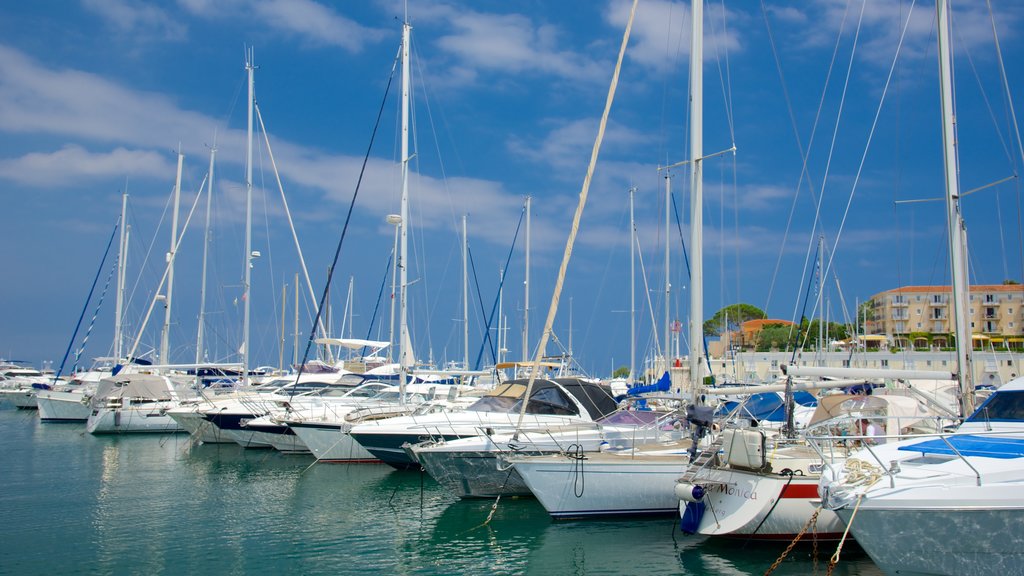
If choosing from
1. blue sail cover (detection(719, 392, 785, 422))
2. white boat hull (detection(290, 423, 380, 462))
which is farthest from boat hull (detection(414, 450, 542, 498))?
blue sail cover (detection(719, 392, 785, 422))

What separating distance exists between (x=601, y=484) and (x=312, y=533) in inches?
233

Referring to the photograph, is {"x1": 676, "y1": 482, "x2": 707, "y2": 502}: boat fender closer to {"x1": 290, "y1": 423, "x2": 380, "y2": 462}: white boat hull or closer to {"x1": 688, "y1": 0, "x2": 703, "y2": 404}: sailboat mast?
{"x1": 688, "y1": 0, "x2": 703, "y2": 404}: sailboat mast

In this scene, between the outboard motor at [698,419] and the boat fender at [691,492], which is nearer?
the boat fender at [691,492]

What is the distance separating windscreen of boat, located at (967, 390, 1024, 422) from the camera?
11.9 m

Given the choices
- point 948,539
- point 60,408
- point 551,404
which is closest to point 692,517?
point 948,539

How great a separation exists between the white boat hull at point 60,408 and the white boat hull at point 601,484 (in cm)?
3927

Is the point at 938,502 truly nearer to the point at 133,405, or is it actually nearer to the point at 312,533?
the point at 312,533

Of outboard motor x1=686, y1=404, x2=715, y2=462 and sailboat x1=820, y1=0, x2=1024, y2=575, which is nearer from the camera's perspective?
sailboat x1=820, y1=0, x2=1024, y2=575

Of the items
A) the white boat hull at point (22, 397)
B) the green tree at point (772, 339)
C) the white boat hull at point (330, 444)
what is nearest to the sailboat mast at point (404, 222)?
the white boat hull at point (330, 444)

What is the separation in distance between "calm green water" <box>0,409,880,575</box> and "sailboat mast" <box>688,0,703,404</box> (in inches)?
139

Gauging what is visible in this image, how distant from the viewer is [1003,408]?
1212 centimetres

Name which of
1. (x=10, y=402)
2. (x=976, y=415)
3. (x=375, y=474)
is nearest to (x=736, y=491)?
(x=976, y=415)

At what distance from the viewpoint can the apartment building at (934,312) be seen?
80.6 metres

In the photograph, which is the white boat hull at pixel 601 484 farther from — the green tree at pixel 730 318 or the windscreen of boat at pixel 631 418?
the green tree at pixel 730 318
